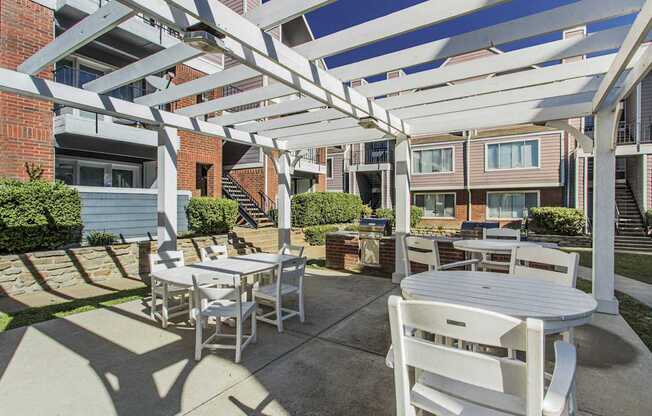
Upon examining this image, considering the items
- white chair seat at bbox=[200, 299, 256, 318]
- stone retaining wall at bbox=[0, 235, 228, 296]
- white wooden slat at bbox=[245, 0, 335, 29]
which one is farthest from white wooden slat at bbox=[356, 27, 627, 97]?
stone retaining wall at bbox=[0, 235, 228, 296]

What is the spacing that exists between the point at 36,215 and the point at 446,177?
713 inches

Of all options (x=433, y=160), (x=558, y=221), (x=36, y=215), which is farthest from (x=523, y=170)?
(x=36, y=215)

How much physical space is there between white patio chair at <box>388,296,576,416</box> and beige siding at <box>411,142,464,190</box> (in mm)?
18601

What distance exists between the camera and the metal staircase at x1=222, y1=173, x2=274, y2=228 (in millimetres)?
13734

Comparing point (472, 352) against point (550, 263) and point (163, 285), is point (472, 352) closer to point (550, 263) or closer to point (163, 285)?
point (550, 263)

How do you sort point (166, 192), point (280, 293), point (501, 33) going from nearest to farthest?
point (501, 33) → point (280, 293) → point (166, 192)

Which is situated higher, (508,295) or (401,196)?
(401,196)

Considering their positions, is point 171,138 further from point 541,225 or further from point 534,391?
point 541,225

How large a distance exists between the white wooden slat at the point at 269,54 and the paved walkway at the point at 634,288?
18.6 feet

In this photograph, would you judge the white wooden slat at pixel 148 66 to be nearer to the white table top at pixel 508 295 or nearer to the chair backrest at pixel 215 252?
the chair backrest at pixel 215 252

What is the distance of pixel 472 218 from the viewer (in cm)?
1864

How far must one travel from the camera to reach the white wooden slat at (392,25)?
3.03m

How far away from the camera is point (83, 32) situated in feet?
11.6

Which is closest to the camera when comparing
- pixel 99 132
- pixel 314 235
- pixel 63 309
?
pixel 63 309
